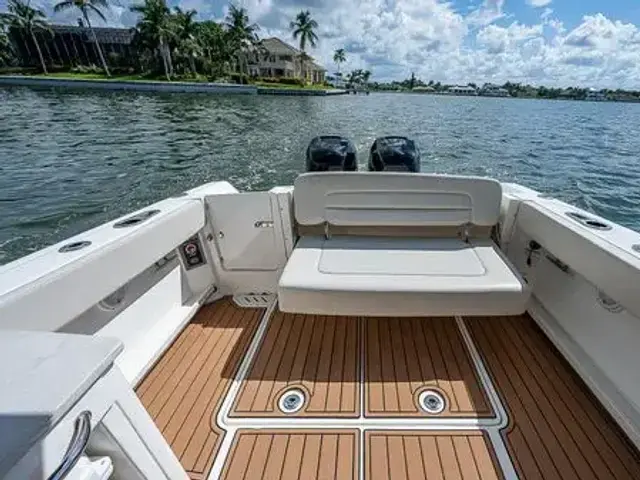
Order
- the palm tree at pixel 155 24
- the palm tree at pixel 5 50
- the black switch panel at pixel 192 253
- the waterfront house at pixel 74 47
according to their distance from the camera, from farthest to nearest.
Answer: the waterfront house at pixel 74 47 < the palm tree at pixel 5 50 < the palm tree at pixel 155 24 < the black switch panel at pixel 192 253

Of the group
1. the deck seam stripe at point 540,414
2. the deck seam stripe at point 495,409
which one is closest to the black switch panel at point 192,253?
the deck seam stripe at point 495,409

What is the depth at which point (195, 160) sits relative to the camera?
27.0 ft

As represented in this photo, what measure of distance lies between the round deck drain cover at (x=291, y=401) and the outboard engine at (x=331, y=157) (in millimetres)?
1867

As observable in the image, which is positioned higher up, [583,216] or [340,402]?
[583,216]

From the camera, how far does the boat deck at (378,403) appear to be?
1349mm

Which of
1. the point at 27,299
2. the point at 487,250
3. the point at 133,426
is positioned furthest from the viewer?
the point at 487,250

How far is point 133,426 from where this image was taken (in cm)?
78

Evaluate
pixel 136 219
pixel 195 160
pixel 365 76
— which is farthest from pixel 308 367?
pixel 365 76

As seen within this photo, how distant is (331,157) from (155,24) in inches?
1408

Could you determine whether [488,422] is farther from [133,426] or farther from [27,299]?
[27,299]

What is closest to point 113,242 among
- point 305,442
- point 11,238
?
point 305,442

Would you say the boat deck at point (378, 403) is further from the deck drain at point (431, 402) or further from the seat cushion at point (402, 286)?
the seat cushion at point (402, 286)

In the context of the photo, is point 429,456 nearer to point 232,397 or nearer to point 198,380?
point 232,397

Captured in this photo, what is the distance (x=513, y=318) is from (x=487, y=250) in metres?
0.45
